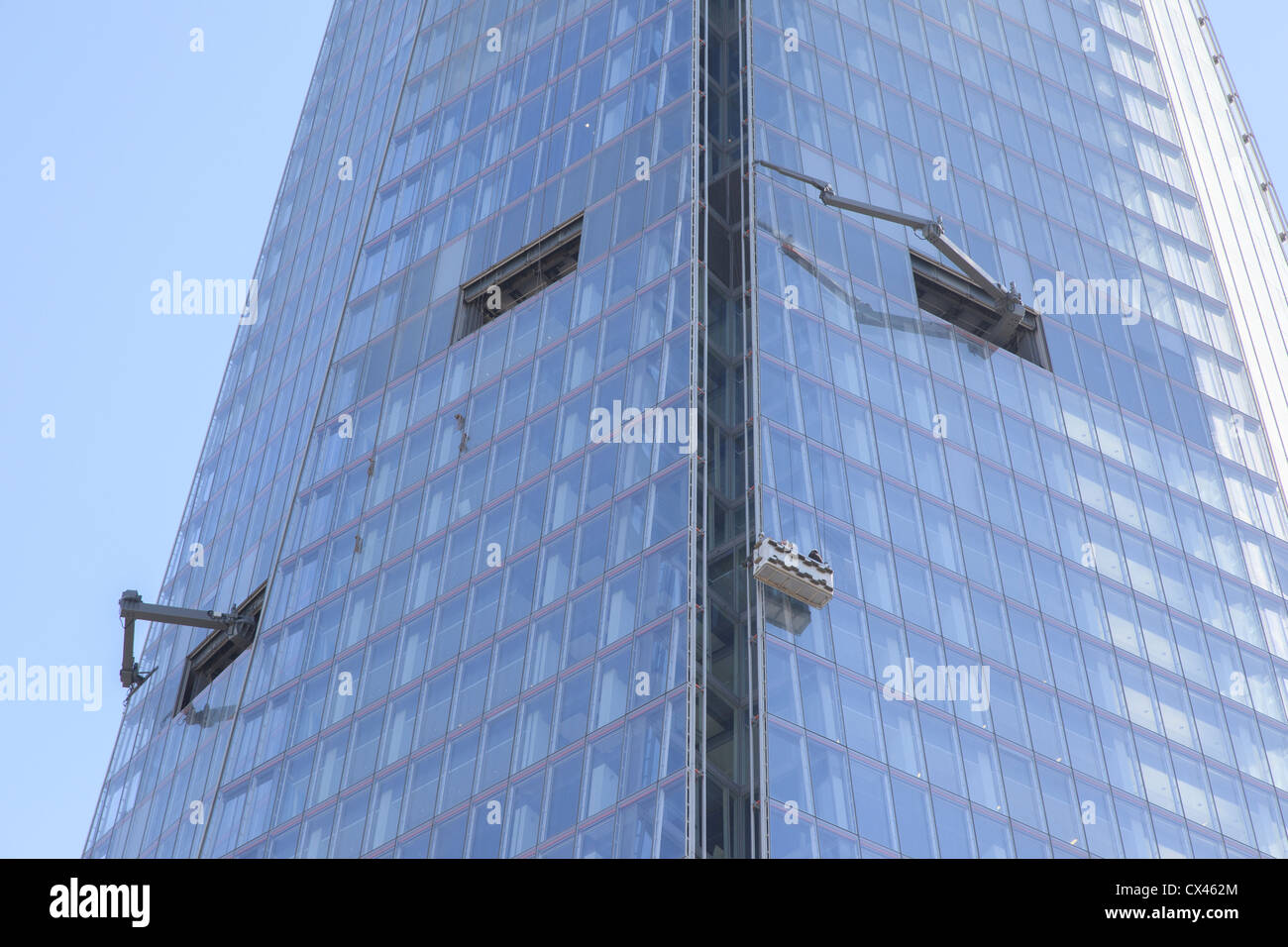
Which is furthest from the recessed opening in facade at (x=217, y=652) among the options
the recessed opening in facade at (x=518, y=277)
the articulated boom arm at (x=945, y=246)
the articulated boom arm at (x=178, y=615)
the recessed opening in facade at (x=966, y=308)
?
the recessed opening in facade at (x=966, y=308)

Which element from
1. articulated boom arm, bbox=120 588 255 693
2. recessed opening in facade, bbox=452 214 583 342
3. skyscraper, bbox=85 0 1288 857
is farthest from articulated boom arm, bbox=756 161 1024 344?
articulated boom arm, bbox=120 588 255 693

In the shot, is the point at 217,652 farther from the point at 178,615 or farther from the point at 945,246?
the point at 945,246

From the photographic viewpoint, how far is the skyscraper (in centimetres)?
6725

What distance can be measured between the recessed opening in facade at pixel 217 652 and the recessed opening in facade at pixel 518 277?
50.1 ft

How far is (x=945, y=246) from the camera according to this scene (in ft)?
282

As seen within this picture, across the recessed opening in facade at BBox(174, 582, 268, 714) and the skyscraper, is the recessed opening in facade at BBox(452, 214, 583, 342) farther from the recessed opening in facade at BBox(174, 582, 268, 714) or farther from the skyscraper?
the recessed opening in facade at BBox(174, 582, 268, 714)

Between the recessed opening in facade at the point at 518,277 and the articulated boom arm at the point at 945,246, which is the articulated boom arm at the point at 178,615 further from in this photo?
the articulated boom arm at the point at 945,246

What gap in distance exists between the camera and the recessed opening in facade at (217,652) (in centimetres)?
9512

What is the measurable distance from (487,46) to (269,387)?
21790mm

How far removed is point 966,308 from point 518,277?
743 inches

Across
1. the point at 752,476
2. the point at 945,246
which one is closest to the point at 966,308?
the point at 945,246

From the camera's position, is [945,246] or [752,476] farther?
[945,246]
